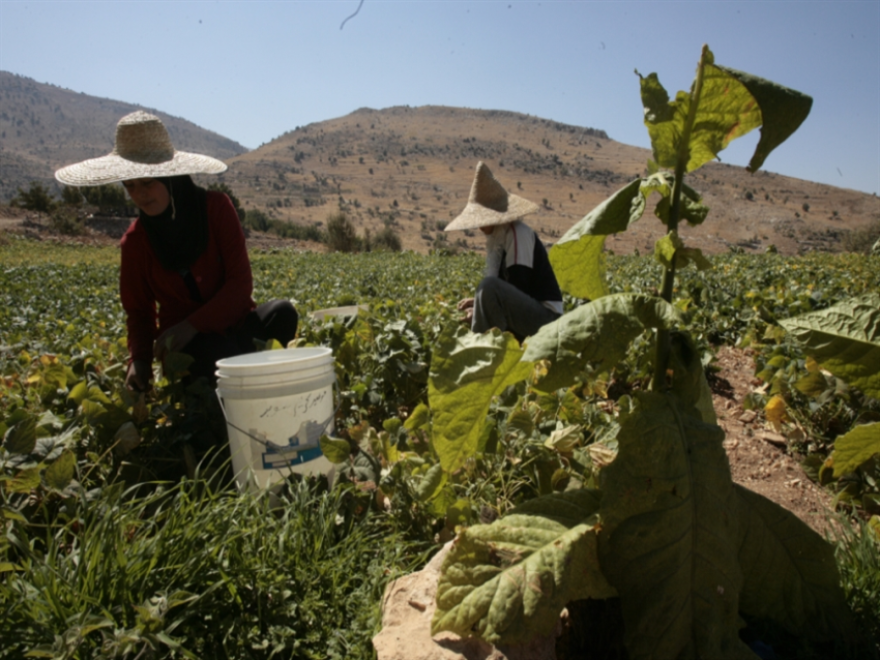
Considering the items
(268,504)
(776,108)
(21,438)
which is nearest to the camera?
(776,108)

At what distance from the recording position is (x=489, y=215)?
12.8ft

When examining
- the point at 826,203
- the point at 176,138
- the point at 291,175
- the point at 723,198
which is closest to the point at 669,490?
the point at 723,198

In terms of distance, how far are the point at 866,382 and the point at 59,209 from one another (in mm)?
42350

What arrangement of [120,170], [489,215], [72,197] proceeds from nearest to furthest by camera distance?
1. [120,170]
2. [489,215]
3. [72,197]

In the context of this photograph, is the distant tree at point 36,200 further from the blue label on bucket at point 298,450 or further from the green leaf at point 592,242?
the green leaf at point 592,242

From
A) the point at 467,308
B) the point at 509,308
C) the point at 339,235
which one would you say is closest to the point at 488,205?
the point at 509,308

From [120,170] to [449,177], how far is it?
8731 centimetres

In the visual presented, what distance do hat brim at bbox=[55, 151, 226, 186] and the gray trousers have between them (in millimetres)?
1842

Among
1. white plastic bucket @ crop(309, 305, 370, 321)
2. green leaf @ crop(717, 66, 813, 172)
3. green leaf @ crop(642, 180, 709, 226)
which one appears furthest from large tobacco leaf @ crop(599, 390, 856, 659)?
white plastic bucket @ crop(309, 305, 370, 321)

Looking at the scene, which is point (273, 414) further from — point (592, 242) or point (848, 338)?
point (848, 338)

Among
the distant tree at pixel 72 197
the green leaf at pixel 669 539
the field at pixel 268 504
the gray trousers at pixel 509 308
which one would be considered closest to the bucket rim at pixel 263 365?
the field at pixel 268 504

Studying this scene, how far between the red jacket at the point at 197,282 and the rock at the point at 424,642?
7.42 ft

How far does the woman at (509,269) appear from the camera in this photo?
12.3 feet

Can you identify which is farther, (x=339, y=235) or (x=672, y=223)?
(x=339, y=235)
